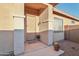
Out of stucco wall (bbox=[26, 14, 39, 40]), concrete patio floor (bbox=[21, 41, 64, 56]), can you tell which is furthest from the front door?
stucco wall (bbox=[26, 14, 39, 40])

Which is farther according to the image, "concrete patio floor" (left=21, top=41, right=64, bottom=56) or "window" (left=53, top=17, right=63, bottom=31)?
"window" (left=53, top=17, right=63, bottom=31)

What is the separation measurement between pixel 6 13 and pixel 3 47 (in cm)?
124

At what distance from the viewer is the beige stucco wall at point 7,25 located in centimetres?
407

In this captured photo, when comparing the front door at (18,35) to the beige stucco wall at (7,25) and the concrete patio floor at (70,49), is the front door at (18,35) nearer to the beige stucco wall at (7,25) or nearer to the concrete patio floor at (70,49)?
the beige stucco wall at (7,25)

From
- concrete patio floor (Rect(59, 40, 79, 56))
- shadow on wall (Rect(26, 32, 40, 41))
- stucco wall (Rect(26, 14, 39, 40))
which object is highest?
stucco wall (Rect(26, 14, 39, 40))

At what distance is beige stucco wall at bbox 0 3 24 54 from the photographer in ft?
13.3

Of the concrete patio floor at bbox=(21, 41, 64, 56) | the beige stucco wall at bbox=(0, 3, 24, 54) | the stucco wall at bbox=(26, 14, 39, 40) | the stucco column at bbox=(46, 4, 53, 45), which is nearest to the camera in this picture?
the beige stucco wall at bbox=(0, 3, 24, 54)

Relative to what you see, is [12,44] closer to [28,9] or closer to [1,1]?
[1,1]

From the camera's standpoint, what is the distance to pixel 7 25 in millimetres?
4117

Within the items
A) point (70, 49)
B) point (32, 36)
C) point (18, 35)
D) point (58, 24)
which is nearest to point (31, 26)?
point (32, 36)

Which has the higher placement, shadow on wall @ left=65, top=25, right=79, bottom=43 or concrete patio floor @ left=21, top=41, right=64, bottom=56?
shadow on wall @ left=65, top=25, right=79, bottom=43

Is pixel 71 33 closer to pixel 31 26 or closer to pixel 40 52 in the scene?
pixel 31 26

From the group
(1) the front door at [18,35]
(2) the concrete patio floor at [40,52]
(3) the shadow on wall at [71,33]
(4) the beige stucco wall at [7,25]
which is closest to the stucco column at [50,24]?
(2) the concrete patio floor at [40,52]

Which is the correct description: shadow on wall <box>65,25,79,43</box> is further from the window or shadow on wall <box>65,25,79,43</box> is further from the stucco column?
the stucco column
